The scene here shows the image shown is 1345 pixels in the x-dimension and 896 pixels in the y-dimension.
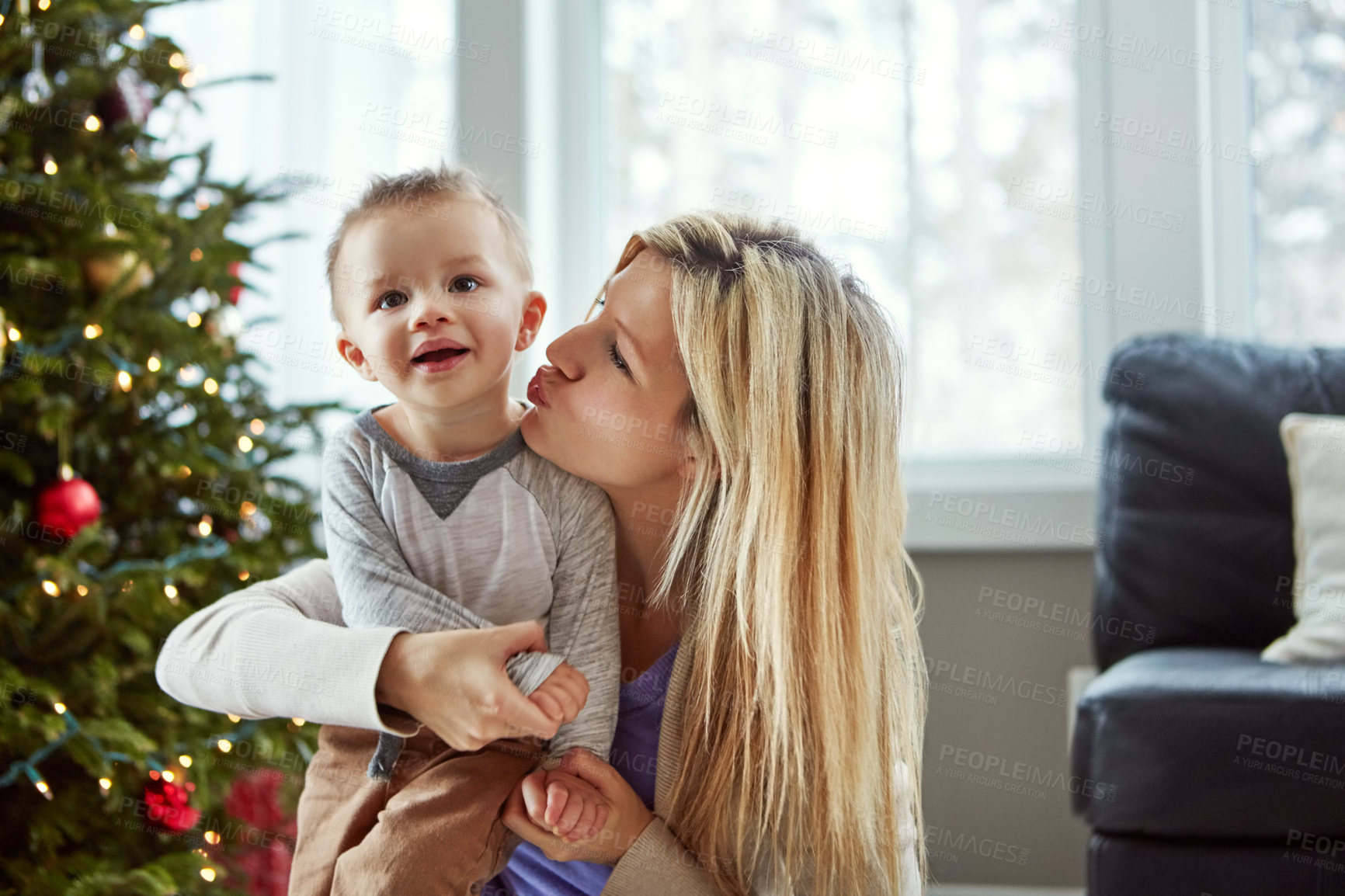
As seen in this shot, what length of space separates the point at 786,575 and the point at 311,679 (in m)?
0.38

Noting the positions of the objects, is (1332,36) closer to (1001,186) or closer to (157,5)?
(1001,186)

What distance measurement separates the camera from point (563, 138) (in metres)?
2.70

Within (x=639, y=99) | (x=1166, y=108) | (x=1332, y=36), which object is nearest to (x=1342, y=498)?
(x=1166, y=108)

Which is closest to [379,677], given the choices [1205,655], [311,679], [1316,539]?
[311,679]

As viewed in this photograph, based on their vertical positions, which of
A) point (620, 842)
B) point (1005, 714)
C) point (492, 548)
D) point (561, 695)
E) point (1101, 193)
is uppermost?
point (1101, 193)

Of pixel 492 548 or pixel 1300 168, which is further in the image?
pixel 1300 168

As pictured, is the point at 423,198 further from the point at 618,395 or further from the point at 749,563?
the point at 749,563

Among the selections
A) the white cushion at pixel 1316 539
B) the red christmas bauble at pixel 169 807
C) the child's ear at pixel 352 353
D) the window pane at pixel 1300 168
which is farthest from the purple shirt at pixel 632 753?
the window pane at pixel 1300 168

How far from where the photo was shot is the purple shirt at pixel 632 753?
985mm

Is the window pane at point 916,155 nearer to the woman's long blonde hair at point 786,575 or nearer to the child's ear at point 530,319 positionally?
the child's ear at point 530,319

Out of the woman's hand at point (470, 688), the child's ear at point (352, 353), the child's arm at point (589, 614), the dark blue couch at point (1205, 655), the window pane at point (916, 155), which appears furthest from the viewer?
the window pane at point (916, 155)

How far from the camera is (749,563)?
0.92m

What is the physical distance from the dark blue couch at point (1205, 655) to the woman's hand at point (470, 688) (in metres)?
0.95

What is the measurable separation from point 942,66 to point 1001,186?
12.6 inches
